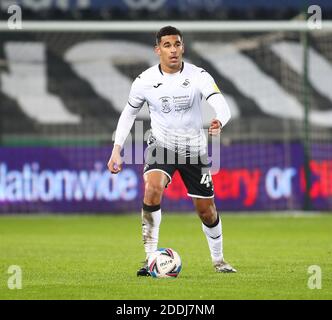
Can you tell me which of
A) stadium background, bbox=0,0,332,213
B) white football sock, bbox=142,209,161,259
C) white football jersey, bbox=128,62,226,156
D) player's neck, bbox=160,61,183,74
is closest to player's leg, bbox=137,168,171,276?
white football sock, bbox=142,209,161,259

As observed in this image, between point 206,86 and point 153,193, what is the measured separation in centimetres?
112

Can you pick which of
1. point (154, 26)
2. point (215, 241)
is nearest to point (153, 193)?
point (215, 241)

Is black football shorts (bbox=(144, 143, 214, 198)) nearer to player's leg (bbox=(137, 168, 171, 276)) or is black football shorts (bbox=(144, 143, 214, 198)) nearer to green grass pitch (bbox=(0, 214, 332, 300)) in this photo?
player's leg (bbox=(137, 168, 171, 276))

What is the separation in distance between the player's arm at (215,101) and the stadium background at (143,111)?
10.00 metres

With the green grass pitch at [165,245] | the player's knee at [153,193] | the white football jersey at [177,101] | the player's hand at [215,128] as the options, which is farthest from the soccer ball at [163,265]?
the player's hand at [215,128]

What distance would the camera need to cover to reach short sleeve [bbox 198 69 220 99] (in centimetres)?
1021

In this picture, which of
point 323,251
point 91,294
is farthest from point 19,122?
point 91,294

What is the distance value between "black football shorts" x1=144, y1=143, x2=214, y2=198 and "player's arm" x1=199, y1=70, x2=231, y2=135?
23.0 inches

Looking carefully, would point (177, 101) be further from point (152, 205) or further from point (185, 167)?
point (152, 205)

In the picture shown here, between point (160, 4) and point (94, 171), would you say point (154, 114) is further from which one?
point (160, 4)

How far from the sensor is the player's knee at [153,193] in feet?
33.2

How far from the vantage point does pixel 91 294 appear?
864 cm

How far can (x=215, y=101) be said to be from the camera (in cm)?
1011

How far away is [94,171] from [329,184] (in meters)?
4.36
